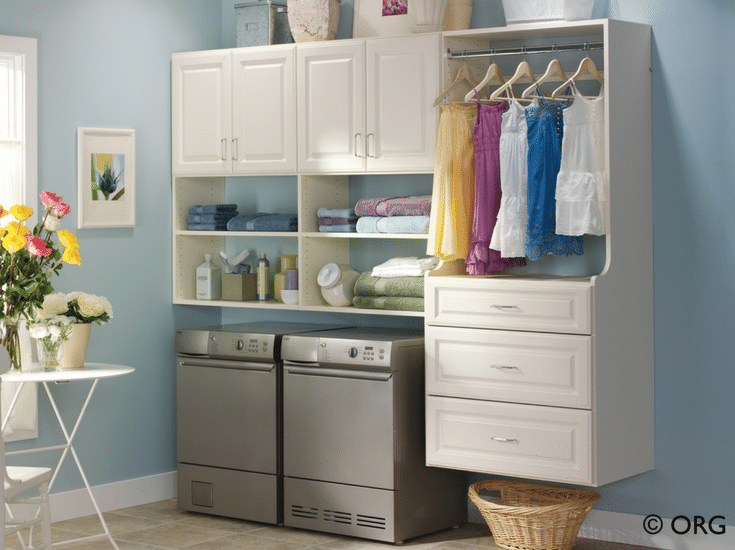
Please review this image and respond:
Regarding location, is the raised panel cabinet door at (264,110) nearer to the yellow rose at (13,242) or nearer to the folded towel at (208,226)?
the folded towel at (208,226)

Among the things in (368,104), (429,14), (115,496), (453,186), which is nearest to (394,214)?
(453,186)

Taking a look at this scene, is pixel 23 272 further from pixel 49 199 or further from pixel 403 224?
pixel 403 224

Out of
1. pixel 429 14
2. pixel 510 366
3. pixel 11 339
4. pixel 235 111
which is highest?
pixel 429 14

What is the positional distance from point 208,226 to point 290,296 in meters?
0.58

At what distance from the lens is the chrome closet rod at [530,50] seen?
164 inches

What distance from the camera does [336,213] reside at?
4.68 metres

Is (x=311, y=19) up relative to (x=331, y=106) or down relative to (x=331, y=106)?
up

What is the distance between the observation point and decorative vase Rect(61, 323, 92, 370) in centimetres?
401

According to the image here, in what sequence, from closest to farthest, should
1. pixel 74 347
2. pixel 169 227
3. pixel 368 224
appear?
1. pixel 74 347
2. pixel 368 224
3. pixel 169 227

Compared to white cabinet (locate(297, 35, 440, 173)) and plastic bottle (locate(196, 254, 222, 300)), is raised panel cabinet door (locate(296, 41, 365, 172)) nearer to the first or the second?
white cabinet (locate(297, 35, 440, 173))

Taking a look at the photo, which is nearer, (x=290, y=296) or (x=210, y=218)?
(x=290, y=296)

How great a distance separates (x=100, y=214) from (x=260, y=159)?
2.57ft

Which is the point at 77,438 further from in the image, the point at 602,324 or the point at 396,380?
the point at 602,324

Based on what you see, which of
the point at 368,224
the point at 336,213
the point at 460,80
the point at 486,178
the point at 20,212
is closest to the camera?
the point at 20,212
